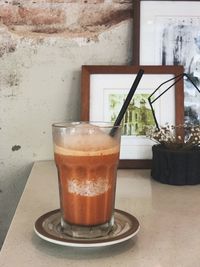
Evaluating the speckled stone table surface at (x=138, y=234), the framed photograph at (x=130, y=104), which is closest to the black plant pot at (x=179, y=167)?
the speckled stone table surface at (x=138, y=234)

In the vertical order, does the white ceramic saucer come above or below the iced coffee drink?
below

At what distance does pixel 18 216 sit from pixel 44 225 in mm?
104

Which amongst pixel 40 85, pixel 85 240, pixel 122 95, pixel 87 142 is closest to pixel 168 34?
pixel 122 95

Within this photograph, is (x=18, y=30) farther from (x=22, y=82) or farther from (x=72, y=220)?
(x=72, y=220)

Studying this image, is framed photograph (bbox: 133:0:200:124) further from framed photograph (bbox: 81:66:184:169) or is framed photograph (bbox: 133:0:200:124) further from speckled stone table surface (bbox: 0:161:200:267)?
speckled stone table surface (bbox: 0:161:200:267)

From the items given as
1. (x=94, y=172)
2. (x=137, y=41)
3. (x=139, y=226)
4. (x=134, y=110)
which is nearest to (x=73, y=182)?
(x=94, y=172)

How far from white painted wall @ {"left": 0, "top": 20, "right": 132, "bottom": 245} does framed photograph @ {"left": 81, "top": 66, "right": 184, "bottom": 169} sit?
0.06 metres

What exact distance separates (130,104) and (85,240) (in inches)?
23.8

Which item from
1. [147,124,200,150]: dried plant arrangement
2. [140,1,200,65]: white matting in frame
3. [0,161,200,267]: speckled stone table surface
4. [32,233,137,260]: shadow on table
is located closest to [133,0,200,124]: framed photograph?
[140,1,200,65]: white matting in frame

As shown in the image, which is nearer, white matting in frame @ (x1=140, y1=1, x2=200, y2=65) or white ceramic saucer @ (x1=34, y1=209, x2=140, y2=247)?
white ceramic saucer @ (x1=34, y1=209, x2=140, y2=247)

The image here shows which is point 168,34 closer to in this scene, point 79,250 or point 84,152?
point 84,152

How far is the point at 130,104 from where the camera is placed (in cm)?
126

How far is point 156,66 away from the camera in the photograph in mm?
1258

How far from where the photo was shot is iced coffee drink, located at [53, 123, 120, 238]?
2.50ft
